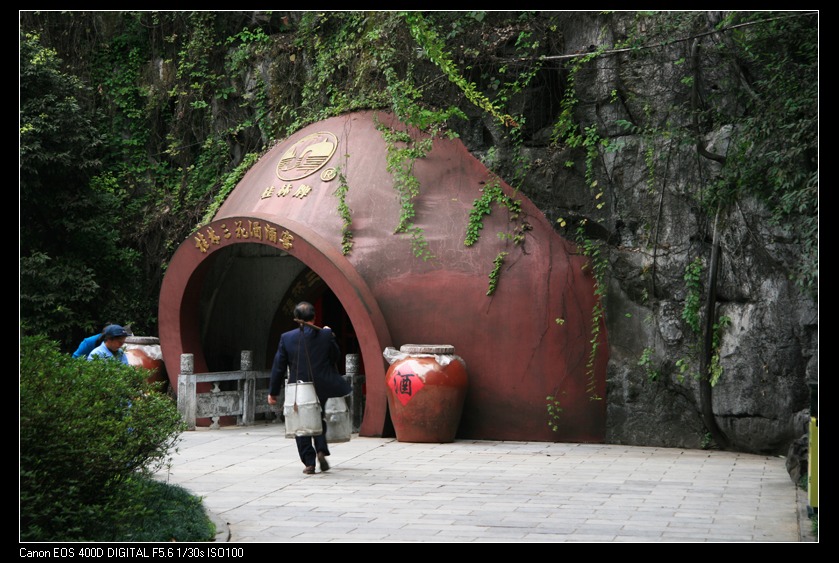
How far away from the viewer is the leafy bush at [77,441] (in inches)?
194

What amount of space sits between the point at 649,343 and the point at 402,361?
90.2 inches

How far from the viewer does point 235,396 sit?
11.4m

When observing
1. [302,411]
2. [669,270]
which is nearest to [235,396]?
[302,411]

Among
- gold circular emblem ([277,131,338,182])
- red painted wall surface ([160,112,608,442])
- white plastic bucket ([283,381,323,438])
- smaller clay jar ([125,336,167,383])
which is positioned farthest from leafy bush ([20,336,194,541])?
smaller clay jar ([125,336,167,383])

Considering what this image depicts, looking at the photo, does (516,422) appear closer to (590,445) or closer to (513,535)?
(590,445)

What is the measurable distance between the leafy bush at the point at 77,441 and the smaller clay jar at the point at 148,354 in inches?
239

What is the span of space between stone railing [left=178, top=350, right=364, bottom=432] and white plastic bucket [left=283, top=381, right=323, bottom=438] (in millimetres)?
2645

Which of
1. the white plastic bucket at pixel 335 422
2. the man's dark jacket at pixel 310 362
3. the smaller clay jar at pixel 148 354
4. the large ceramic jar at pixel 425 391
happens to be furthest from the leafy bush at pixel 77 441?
the smaller clay jar at pixel 148 354

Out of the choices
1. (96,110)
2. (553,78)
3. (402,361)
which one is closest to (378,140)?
(553,78)

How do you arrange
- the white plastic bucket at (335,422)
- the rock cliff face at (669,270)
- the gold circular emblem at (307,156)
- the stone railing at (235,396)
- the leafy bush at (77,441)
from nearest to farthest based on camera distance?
the leafy bush at (77,441) → the white plastic bucket at (335,422) → the rock cliff face at (669,270) → the stone railing at (235,396) → the gold circular emblem at (307,156)

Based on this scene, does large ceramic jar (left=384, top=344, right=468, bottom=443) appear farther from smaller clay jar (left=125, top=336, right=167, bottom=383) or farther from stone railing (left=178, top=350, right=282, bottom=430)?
smaller clay jar (left=125, top=336, right=167, bottom=383)

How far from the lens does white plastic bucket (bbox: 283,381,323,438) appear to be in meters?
7.88

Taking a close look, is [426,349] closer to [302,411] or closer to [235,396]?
[302,411]

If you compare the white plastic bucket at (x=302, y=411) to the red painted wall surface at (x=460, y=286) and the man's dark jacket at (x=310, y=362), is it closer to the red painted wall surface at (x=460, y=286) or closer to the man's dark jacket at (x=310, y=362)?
the man's dark jacket at (x=310, y=362)
